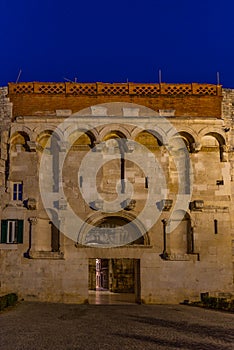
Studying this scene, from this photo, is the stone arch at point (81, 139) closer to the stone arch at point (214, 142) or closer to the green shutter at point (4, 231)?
the green shutter at point (4, 231)

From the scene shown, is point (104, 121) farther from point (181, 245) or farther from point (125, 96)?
point (181, 245)

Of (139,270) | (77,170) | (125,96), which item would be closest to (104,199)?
(77,170)

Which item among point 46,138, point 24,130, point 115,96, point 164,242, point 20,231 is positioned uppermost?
point 115,96

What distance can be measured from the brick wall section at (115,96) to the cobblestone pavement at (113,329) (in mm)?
9332

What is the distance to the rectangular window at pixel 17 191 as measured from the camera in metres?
22.2

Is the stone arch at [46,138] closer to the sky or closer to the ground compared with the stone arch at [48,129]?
closer to the ground

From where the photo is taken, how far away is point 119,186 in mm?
22438

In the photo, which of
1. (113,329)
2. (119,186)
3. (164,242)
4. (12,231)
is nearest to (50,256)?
(12,231)

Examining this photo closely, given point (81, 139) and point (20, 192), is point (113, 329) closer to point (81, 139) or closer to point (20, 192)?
point (20, 192)

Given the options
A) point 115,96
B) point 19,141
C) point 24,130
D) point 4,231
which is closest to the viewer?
A: point 4,231

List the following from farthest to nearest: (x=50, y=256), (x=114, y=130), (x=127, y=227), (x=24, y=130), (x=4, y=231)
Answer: (x=127, y=227), (x=114, y=130), (x=24, y=130), (x=4, y=231), (x=50, y=256)

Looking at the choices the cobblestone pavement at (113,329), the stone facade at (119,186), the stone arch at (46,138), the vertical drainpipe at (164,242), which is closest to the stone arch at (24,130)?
the stone facade at (119,186)

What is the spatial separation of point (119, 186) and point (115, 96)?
169 inches

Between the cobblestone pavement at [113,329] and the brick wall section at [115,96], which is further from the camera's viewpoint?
the brick wall section at [115,96]
